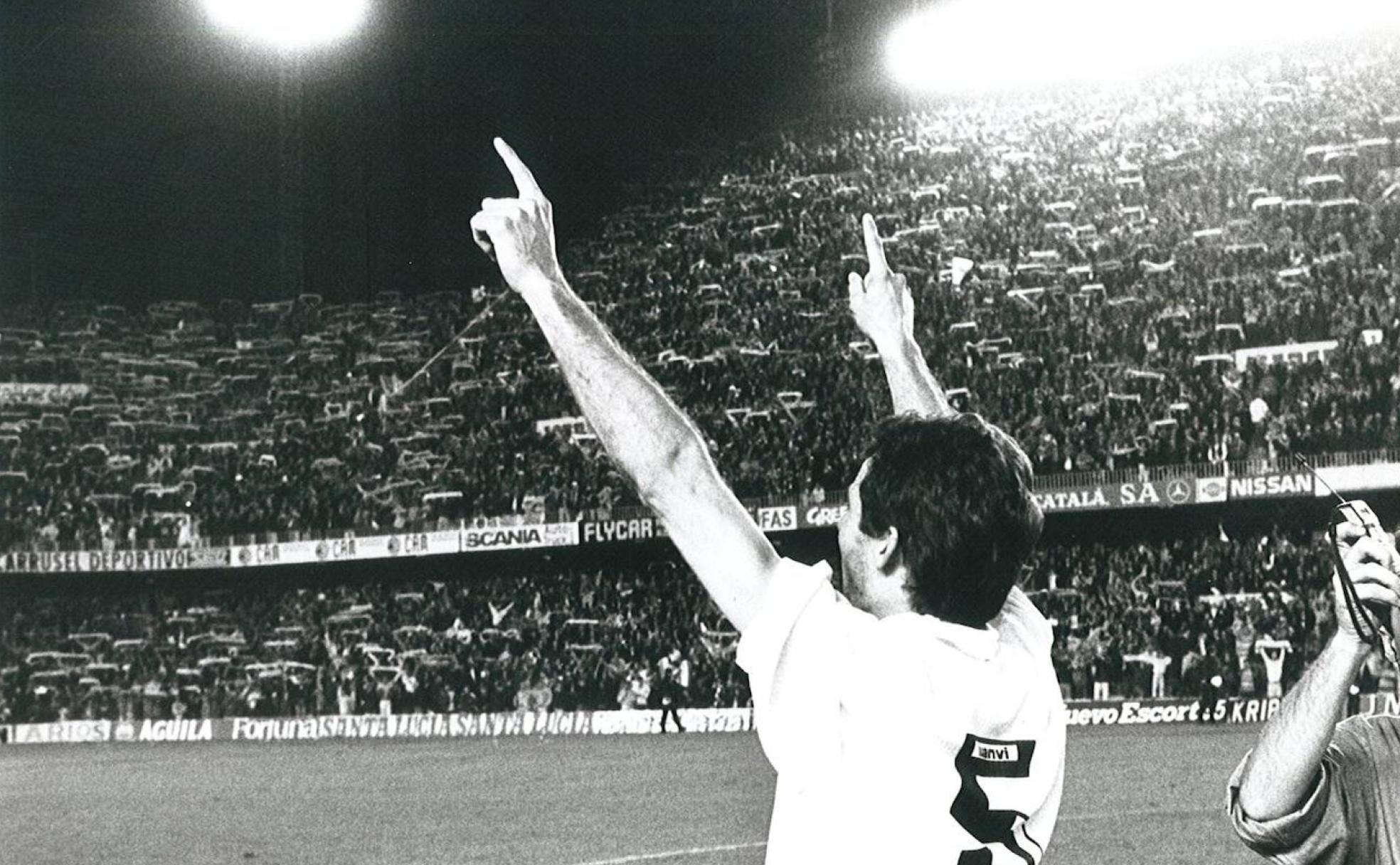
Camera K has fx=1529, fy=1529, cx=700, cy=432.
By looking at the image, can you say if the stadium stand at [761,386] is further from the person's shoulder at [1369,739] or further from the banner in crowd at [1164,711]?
the person's shoulder at [1369,739]

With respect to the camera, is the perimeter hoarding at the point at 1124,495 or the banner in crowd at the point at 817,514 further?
the banner in crowd at the point at 817,514

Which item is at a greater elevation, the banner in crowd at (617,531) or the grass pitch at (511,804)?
the banner in crowd at (617,531)

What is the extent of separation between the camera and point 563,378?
16406mm

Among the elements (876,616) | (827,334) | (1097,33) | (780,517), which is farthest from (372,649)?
(876,616)

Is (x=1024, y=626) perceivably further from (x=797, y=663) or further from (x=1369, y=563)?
(x=797, y=663)

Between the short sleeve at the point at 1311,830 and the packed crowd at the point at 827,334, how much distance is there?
19.7m

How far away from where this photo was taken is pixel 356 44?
27.8 meters

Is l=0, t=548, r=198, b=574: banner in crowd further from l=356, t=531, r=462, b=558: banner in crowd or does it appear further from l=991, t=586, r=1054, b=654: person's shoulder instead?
l=991, t=586, r=1054, b=654: person's shoulder

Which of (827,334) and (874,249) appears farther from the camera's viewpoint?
(827,334)

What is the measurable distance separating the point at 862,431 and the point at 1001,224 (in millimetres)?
5087

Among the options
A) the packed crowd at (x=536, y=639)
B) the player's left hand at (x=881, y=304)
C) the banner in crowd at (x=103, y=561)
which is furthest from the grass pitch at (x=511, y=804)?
the player's left hand at (x=881, y=304)

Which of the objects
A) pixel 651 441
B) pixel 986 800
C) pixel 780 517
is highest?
pixel 651 441

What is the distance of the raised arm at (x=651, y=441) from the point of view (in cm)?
201

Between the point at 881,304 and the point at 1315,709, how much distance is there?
1136mm
